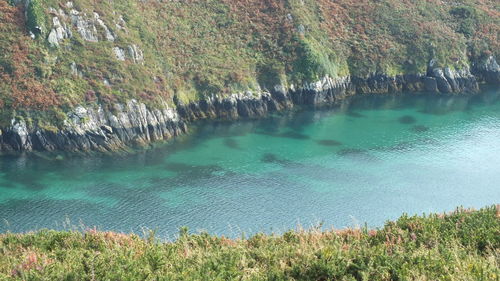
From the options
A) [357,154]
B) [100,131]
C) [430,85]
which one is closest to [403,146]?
[357,154]

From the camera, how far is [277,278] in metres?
15.3

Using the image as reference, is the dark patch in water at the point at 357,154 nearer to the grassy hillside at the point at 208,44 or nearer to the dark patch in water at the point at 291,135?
the dark patch in water at the point at 291,135

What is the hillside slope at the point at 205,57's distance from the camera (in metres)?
76.0

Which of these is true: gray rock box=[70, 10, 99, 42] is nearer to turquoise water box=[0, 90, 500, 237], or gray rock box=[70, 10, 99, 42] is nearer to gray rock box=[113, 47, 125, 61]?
gray rock box=[113, 47, 125, 61]

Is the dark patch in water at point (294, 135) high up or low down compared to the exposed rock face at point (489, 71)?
down

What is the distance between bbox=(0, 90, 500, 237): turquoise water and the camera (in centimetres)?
5619

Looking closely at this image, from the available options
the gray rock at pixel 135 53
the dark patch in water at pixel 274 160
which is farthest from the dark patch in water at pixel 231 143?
the gray rock at pixel 135 53

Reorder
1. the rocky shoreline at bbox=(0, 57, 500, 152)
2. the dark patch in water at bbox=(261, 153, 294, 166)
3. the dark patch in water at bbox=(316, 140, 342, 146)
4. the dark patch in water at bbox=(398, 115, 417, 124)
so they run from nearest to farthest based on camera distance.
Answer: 1. the rocky shoreline at bbox=(0, 57, 500, 152)
2. the dark patch in water at bbox=(261, 153, 294, 166)
3. the dark patch in water at bbox=(316, 140, 342, 146)
4. the dark patch in water at bbox=(398, 115, 417, 124)

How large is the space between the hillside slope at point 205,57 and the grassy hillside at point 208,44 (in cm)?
23

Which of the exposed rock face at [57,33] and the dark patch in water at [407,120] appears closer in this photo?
the exposed rock face at [57,33]

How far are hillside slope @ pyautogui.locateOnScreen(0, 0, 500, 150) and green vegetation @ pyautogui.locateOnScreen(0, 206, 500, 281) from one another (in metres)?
57.7

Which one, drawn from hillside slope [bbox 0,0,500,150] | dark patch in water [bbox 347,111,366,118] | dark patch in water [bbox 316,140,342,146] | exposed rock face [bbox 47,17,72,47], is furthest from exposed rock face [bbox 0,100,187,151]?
dark patch in water [bbox 347,111,366,118]

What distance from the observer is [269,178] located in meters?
67.8

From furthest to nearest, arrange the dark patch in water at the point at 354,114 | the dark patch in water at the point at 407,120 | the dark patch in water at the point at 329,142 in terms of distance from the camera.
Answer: the dark patch in water at the point at 354,114, the dark patch in water at the point at 407,120, the dark patch in water at the point at 329,142
